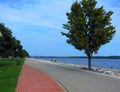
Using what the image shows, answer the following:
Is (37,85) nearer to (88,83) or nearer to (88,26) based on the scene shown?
(88,83)

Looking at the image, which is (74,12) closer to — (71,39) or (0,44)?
(71,39)

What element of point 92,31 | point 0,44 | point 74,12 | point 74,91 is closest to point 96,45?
point 92,31

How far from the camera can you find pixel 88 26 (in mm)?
42188

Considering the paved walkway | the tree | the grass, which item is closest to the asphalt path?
the paved walkway

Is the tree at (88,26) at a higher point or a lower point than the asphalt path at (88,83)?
higher

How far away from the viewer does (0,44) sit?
5188 centimetres

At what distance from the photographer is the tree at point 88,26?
41.2 meters

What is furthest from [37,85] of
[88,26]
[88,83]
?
[88,26]

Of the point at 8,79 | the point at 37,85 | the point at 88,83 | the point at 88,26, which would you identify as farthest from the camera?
the point at 88,26

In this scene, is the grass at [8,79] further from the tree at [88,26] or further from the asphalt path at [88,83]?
the tree at [88,26]

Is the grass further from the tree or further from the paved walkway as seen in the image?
the tree

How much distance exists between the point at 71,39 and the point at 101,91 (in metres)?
25.9

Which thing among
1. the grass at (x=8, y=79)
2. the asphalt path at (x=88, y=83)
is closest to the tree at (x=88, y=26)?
the grass at (x=8, y=79)

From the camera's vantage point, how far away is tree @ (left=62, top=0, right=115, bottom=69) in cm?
4122
